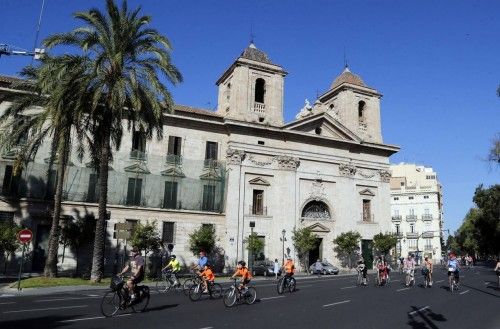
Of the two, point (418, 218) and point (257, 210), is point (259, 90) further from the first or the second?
point (418, 218)

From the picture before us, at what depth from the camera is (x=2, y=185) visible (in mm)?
29938

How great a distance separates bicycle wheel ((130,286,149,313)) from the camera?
1213 centimetres

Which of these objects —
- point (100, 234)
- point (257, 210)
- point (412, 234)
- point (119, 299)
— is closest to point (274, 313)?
point (119, 299)

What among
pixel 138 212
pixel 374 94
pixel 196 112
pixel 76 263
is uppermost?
pixel 374 94

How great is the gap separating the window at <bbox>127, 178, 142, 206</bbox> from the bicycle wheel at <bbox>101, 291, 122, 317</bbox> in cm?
2249

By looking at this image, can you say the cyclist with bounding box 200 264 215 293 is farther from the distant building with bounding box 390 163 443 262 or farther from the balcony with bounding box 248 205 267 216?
the distant building with bounding box 390 163 443 262

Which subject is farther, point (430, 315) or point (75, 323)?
point (430, 315)

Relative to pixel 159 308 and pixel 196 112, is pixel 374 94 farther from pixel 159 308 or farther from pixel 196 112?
pixel 159 308

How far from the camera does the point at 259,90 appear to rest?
140 feet

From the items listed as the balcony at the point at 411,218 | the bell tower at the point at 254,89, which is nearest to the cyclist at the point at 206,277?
the bell tower at the point at 254,89

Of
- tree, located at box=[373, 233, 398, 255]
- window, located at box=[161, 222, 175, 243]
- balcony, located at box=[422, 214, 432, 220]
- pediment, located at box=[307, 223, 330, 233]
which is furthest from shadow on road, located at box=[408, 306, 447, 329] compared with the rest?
balcony, located at box=[422, 214, 432, 220]

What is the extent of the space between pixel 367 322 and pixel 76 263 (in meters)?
25.4

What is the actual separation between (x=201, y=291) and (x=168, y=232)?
1943 centimetres

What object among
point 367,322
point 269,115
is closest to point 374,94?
point 269,115
